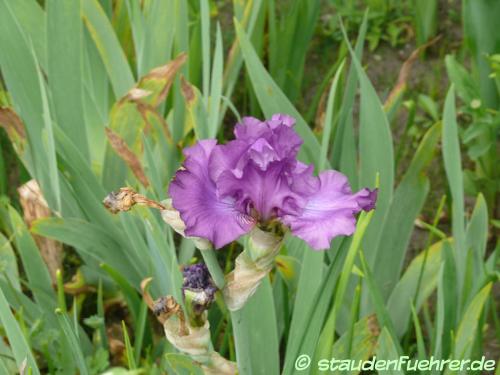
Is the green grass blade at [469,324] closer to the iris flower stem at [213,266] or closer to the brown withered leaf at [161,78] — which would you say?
the iris flower stem at [213,266]

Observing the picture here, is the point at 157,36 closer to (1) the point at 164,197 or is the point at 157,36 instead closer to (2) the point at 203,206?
(1) the point at 164,197

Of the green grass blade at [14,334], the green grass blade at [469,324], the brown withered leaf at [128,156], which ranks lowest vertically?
the green grass blade at [469,324]

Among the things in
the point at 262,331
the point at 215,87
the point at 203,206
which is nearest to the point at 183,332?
the point at 203,206

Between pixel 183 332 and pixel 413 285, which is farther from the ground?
pixel 183 332

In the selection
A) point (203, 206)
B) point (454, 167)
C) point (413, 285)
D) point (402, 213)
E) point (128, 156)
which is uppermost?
point (203, 206)

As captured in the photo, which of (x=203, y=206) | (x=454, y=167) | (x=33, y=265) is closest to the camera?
(x=203, y=206)

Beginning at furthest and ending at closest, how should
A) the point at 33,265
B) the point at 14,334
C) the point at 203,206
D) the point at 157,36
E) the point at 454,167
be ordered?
the point at 157,36 → the point at 33,265 → the point at 454,167 → the point at 14,334 → the point at 203,206

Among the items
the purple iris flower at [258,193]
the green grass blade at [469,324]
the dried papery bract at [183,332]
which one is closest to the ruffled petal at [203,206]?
the purple iris flower at [258,193]
